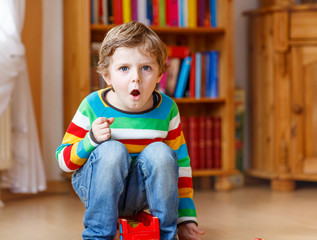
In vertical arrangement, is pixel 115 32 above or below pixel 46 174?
above

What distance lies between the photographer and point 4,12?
206 centimetres

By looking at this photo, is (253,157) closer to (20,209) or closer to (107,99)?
(20,209)

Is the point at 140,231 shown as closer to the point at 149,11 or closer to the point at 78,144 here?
the point at 78,144

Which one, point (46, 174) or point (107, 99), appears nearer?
point (107, 99)

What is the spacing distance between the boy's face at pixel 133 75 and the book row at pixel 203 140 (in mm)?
1200

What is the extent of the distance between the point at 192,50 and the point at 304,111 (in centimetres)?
62

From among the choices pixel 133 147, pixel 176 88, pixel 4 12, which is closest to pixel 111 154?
pixel 133 147

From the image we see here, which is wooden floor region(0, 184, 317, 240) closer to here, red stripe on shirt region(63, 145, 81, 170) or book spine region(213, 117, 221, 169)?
book spine region(213, 117, 221, 169)

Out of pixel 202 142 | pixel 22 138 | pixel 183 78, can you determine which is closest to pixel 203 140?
pixel 202 142

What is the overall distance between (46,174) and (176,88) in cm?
73

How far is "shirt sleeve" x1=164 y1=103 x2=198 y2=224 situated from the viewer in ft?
4.42

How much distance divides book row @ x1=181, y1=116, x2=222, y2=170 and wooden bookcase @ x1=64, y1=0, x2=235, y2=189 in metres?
0.03

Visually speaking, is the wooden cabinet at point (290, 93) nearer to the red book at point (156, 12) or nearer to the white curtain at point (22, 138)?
the red book at point (156, 12)

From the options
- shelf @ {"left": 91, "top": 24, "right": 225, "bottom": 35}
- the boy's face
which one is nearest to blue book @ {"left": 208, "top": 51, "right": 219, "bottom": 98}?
shelf @ {"left": 91, "top": 24, "right": 225, "bottom": 35}
